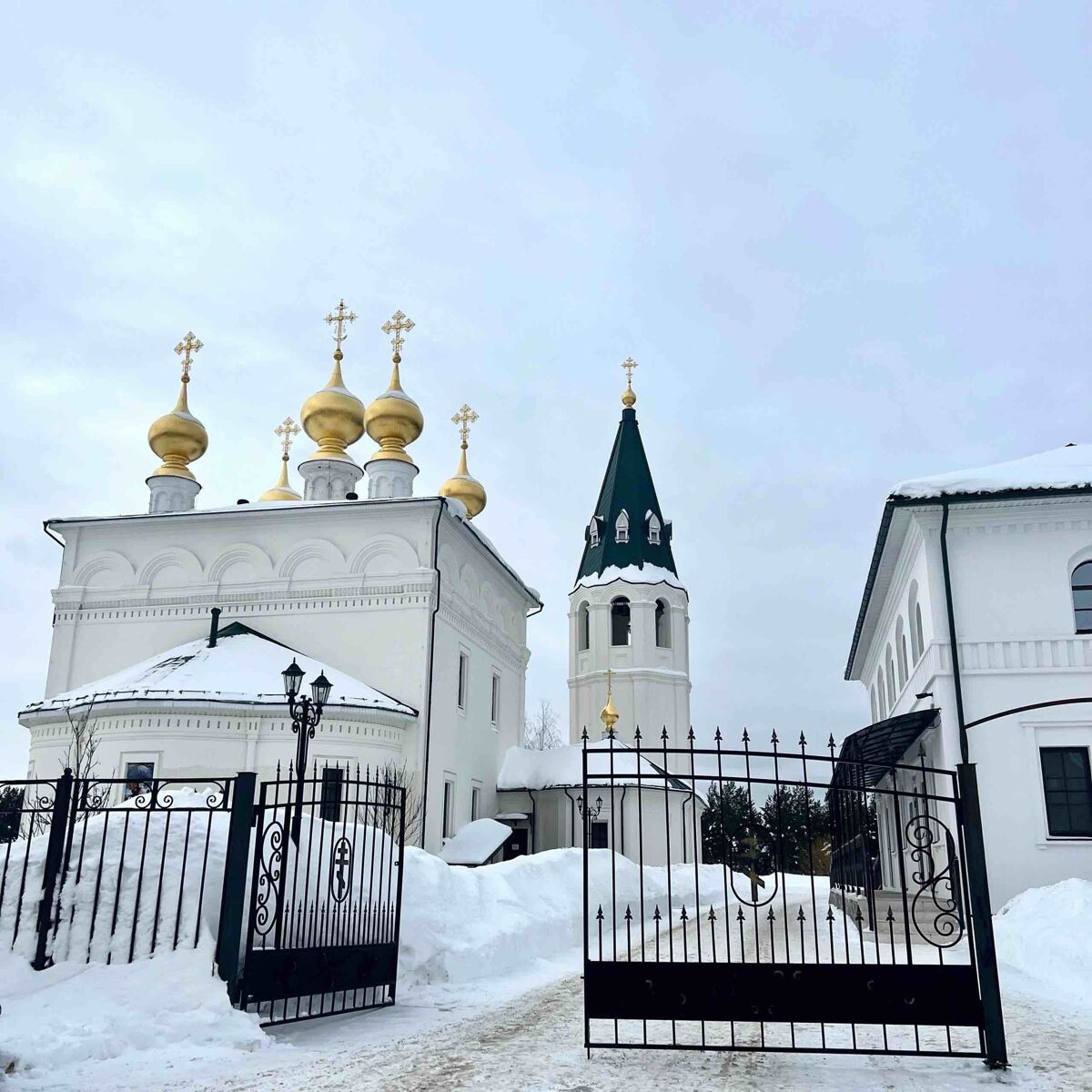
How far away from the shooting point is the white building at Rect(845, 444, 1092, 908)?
15562 mm

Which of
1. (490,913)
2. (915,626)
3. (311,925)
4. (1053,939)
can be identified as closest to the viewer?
(311,925)

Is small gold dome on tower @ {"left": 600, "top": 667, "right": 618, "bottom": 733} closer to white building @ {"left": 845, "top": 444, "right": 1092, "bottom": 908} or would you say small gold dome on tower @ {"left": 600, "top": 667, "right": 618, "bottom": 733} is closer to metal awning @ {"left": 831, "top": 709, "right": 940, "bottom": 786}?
metal awning @ {"left": 831, "top": 709, "right": 940, "bottom": 786}

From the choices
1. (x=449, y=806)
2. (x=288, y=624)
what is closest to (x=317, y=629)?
(x=288, y=624)

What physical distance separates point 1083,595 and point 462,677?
1519cm

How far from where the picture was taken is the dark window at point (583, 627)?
124 feet

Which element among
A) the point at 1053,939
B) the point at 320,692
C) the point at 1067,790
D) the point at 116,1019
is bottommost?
the point at 116,1019

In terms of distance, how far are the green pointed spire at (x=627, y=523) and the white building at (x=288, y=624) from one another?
927 centimetres

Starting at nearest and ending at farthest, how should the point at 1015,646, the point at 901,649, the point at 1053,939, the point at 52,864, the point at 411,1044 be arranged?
the point at 411,1044
the point at 52,864
the point at 1053,939
the point at 1015,646
the point at 901,649

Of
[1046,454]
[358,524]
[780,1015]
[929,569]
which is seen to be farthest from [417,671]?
[780,1015]

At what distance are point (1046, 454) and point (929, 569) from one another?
3.82 meters

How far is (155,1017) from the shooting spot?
23.7 feet

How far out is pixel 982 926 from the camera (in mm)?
6746

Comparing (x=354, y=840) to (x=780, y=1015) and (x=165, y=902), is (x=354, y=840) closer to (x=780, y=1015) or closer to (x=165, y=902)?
(x=165, y=902)

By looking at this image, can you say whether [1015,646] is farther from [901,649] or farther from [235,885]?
[235,885]
